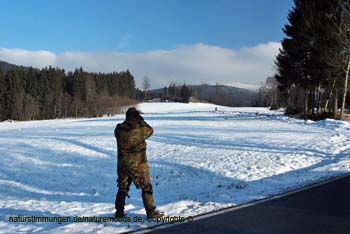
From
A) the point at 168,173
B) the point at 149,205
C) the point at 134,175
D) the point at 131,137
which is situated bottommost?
the point at 168,173

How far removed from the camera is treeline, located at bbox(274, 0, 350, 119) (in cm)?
3334

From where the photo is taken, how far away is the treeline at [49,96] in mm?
94562

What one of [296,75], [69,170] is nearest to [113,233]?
[69,170]

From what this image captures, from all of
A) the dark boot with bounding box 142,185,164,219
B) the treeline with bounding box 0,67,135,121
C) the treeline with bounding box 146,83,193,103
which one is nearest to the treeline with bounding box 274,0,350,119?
the dark boot with bounding box 142,185,164,219

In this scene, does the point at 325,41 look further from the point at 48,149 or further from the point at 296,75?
the point at 48,149

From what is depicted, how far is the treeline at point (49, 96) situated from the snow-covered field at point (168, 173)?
64.3 meters

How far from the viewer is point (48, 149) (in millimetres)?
19672

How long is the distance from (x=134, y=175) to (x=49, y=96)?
10215 cm

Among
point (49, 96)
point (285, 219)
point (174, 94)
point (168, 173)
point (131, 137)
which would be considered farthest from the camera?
point (174, 94)

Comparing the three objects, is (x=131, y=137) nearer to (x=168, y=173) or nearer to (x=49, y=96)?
(x=168, y=173)

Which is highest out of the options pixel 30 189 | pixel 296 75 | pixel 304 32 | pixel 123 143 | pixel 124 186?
pixel 304 32

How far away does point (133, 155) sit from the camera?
22.4 ft

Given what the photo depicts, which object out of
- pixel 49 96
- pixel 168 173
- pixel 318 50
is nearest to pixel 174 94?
pixel 49 96

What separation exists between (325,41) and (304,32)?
14.4 feet
